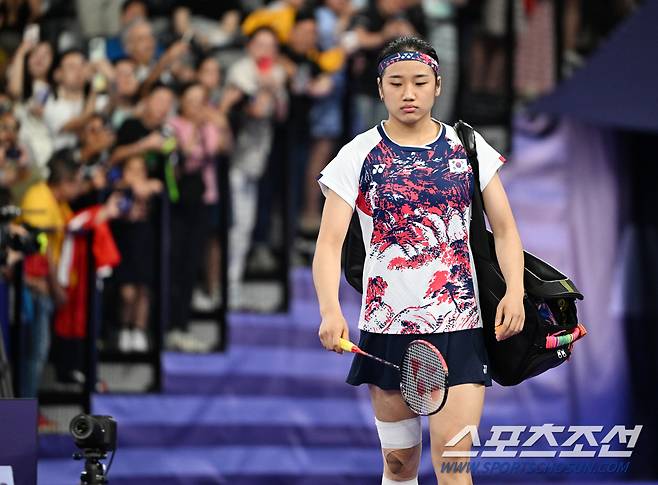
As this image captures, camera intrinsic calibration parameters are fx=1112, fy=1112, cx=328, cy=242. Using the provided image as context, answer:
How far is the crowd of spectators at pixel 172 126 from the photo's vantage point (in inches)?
262

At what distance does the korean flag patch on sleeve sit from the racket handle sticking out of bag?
21.5 inches

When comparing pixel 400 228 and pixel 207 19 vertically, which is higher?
pixel 207 19

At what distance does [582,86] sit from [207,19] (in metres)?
2.57

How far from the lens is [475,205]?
138 inches

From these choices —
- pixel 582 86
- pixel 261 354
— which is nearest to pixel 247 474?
pixel 261 354

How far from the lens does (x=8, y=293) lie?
6.00 meters

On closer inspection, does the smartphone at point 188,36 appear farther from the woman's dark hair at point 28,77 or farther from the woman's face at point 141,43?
the woman's dark hair at point 28,77

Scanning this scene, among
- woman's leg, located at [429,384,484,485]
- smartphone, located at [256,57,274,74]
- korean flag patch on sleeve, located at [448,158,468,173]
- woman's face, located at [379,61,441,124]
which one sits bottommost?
woman's leg, located at [429,384,484,485]

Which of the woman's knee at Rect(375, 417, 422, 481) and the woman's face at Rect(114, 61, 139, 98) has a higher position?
the woman's face at Rect(114, 61, 139, 98)

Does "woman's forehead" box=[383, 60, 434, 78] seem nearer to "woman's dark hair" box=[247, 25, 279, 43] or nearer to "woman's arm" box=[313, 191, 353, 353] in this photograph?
"woman's arm" box=[313, 191, 353, 353]

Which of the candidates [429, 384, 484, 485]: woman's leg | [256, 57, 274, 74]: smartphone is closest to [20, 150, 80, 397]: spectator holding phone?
[256, 57, 274, 74]: smartphone

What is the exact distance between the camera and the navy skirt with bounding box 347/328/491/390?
3375 mm

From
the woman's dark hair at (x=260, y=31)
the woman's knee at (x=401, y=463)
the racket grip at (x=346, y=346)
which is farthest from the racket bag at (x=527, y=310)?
the woman's dark hair at (x=260, y=31)

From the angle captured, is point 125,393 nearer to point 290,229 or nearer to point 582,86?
point 290,229
